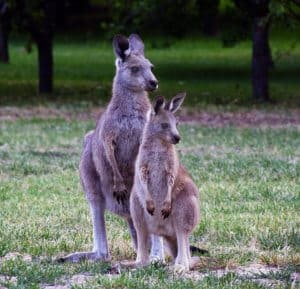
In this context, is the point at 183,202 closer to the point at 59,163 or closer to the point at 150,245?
the point at 150,245

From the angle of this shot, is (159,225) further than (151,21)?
No

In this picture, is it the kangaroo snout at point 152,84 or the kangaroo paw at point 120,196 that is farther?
the kangaroo snout at point 152,84

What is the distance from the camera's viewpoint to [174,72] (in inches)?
1117

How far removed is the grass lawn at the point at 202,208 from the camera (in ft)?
19.3

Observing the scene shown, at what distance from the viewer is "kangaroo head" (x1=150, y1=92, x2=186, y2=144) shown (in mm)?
6055

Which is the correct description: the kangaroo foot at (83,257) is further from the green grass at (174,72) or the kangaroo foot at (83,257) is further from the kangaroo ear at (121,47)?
the green grass at (174,72)

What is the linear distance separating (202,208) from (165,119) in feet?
8.25

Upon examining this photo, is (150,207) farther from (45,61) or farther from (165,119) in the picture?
(45,61)

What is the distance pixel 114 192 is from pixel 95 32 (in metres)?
39.2

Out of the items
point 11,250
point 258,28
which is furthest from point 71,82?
point 11,250

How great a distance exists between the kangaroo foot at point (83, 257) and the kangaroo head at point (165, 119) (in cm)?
89

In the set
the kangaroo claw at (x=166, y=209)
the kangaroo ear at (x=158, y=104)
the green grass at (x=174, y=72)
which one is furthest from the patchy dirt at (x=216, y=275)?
the green grass at (x=174, y=72)

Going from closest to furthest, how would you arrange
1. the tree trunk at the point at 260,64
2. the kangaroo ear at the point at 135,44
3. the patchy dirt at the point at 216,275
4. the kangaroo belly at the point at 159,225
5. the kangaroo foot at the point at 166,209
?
the patchy dirt at the point at 216,275 → the kangaroo foot at the point at 166,209 → the kangaroo belly at the point at 159,225 → the kangaroo ear at the point at 135,44 → the tree trunk at the point at 260,64

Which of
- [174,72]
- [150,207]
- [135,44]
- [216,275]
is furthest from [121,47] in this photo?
[174,72]
